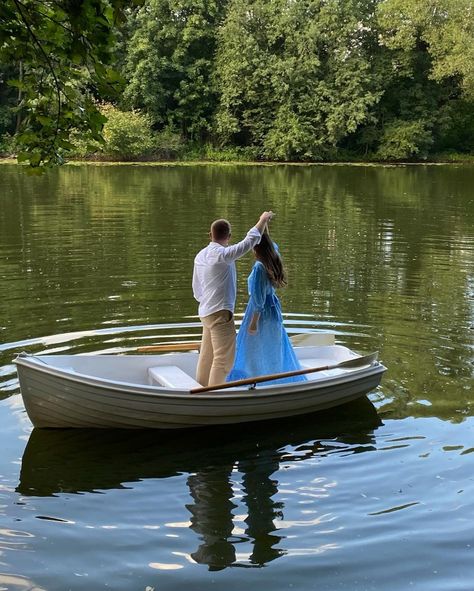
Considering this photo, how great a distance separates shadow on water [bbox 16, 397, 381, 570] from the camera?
498cm

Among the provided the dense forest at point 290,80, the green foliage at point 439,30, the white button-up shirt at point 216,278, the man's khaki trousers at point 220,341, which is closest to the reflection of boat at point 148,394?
the man's khaki trousers at point 220,341

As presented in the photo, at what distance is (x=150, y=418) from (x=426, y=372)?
11.8 feet

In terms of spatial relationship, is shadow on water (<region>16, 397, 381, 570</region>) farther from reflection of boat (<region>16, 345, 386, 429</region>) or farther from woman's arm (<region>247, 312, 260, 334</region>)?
woman's arm (<region>247, 312, 260, 334</region>)

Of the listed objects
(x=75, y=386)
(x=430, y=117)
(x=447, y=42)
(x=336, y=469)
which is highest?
(x=447, y=42)

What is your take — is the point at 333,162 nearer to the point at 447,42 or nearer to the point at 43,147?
the point at 447,42

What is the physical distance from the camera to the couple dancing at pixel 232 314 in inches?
255

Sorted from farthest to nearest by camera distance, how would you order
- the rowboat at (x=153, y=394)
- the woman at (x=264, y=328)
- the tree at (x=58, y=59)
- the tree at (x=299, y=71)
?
the tree at (x=299, y=71) < the woman at (x=264, y=328) < the rowboat at (x=153, y=394) < the tree at (x=58, y=59)

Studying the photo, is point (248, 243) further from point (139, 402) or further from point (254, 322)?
point (139, 402)

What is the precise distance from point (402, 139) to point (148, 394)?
4456cm

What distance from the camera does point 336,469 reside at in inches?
233

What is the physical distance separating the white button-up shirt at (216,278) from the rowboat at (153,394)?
782 millimetres

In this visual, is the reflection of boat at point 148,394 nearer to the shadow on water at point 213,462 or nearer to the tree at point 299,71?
the shadow on water at point 213,462

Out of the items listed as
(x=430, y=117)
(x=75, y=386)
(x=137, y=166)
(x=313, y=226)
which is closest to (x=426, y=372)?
(x=75, y=386)

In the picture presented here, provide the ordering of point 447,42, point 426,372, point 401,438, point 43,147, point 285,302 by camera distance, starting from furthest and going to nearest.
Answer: point 447,42 → point 285,302 → point 426,372 → point 401,438 → point 43,147
